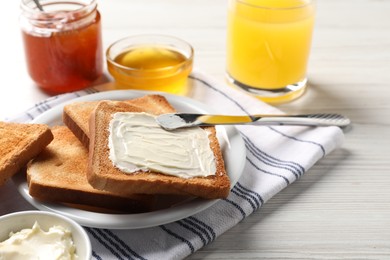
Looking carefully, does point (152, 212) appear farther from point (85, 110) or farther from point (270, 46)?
point (270, 46)

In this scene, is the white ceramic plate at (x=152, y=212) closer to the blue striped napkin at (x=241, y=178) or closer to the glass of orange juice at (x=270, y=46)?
the blue striped napkin at (x=241, y=178)

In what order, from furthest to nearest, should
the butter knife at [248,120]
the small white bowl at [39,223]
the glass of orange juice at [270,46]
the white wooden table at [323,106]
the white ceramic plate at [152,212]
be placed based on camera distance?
the glass of orange juice at [270,46], the butter knife at [248,120], the white wooden table at [323,106], the white ceramic plate at [152,212], the small white bowl at [39,223]

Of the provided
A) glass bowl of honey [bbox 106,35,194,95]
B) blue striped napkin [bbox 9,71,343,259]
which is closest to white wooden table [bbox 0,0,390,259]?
blue striped napkin [bbox 9,71,343,259]

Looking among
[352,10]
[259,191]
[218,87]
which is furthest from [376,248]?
[352,10]

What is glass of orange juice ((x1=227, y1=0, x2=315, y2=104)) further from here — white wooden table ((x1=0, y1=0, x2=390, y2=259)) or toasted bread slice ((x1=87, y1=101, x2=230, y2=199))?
toasted bread slice ((x1=87, y1=101, x2=230, y2=199))

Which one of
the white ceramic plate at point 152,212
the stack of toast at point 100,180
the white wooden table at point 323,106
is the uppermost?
the stack of toast at point 100,180

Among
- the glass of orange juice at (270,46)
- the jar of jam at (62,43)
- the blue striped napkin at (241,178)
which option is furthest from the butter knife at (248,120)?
the jar of jam at (62,43)

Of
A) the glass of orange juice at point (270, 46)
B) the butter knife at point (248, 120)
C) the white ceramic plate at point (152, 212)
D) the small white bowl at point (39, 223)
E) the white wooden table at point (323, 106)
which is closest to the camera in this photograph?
the small white bowl at point (39, 223)
